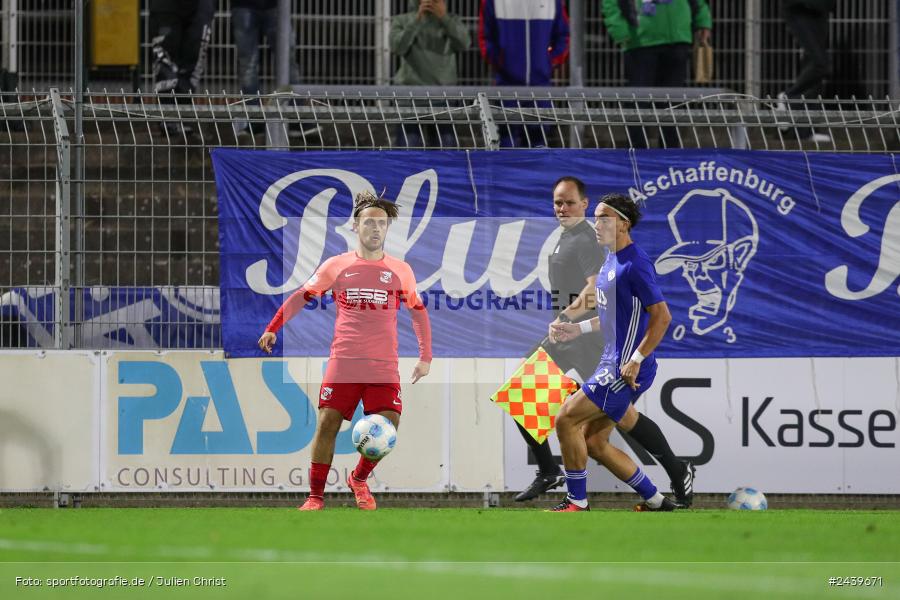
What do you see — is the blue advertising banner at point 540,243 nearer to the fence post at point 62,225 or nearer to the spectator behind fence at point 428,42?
the fence post at point 62,225


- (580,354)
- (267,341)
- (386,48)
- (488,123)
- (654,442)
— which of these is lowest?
(654,442)

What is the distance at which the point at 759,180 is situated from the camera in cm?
1216

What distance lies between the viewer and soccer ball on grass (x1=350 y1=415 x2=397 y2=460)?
10.4 meters

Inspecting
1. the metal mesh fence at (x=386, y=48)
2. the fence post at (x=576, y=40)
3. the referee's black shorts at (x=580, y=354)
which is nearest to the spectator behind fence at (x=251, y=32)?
the metal mesh fence at (x=386, y=48)

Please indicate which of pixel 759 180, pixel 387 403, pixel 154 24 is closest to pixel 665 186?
pixel 759 180

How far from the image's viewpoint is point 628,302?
10.4 metres

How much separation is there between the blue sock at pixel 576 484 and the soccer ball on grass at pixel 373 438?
115 centimetres

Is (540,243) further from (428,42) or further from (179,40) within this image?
(179,40)

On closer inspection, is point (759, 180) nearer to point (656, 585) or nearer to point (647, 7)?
point (647, 7)

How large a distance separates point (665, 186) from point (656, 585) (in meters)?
6.71

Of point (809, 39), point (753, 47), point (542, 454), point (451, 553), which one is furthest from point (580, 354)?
point (753, 47)

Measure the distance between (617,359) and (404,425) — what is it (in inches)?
80.0

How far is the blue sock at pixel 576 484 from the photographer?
10.5 m

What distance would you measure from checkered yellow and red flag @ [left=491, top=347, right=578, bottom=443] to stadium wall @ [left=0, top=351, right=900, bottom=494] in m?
0.21
